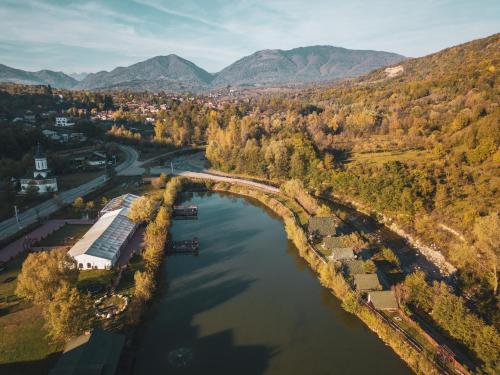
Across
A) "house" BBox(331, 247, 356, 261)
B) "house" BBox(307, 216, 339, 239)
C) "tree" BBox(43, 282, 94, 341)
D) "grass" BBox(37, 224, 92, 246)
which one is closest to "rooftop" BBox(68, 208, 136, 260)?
"grass" BBox(37, 224, 92, 246)

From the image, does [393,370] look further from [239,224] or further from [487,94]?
[487,94]

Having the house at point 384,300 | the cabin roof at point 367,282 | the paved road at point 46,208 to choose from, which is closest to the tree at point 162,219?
the paved road at point 46,208

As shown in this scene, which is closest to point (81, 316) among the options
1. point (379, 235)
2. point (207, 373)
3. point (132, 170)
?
point (207, 373)

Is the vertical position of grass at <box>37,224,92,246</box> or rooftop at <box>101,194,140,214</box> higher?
rooftop at <box>101,194,140,214</box>

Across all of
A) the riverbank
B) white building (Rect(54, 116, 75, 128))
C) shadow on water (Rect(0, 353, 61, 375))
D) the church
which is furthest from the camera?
white building (Rect(54, 116, 75, 128))

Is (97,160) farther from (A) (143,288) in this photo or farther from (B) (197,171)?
(A) (143,288)

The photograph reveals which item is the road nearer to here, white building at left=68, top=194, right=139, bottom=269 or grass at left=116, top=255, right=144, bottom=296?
white building at left=68, top=194, right=139, bottom=269

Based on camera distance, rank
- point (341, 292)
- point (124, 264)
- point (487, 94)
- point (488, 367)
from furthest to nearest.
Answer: point (487, 94)
point (124, 264)
point (341, 292)
point (488, 367)
